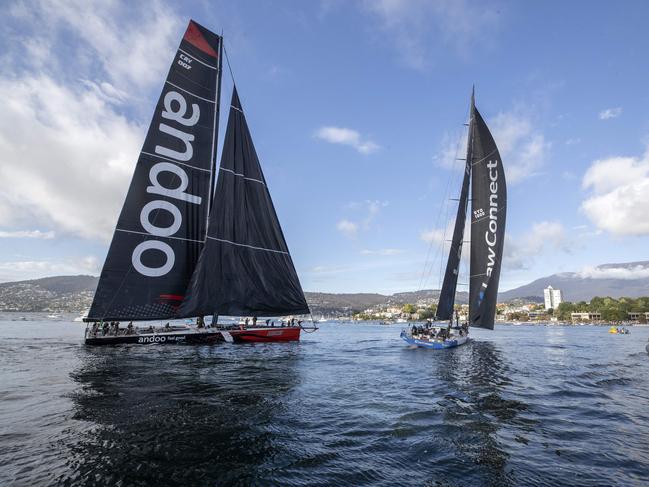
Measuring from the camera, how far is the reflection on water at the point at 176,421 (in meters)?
6.62

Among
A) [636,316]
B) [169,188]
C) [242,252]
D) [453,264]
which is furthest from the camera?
[636,316]

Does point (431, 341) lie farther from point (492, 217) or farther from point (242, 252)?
point (242, 252)

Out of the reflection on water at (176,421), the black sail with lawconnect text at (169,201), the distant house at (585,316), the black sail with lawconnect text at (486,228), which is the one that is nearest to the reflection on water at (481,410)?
the reflection on water at (176,421)

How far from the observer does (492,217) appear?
33.2 m

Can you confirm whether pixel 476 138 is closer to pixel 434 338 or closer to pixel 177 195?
pixel 434 338

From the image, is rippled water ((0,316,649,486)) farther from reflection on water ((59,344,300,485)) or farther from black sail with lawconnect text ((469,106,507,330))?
black sail with lawconnect text ((469,106,507,330))

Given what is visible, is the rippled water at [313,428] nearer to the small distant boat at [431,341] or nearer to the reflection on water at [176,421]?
the reflection on water at [176,421]

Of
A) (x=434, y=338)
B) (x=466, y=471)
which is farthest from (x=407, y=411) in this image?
(x=434, y=338)

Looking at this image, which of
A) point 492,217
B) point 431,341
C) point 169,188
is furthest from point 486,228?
point 169,188

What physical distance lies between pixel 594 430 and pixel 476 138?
29726 mm

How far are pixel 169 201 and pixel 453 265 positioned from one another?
24.1m

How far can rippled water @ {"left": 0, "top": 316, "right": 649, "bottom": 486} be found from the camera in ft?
21.9

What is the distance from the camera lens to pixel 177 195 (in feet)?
91.6

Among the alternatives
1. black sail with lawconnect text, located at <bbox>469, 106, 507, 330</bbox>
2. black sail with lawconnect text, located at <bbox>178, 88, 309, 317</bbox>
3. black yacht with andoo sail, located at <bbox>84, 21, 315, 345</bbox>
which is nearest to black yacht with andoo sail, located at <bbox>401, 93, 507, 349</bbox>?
black sail with lawconnect text, located at <bbox>469, 106, 507, 330</bbox>
